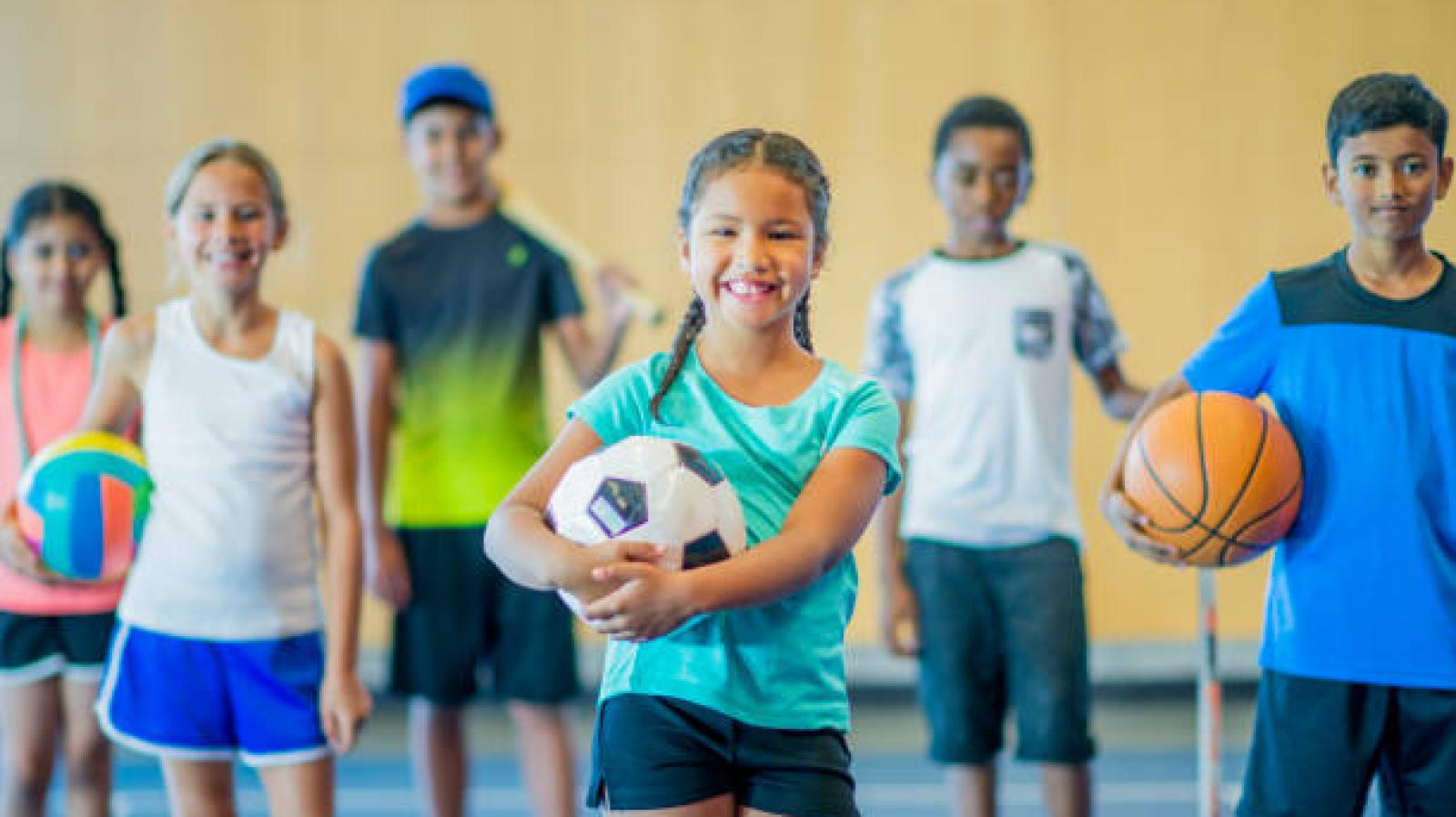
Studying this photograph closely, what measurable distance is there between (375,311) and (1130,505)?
2032 mm

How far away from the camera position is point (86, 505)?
2.93m

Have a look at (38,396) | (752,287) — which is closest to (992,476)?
(752,287)

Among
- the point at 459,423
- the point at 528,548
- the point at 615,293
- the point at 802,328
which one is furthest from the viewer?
the point at 615,293

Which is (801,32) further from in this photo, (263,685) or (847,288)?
(263,685)

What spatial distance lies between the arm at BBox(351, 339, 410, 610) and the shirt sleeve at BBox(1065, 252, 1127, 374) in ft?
5.57

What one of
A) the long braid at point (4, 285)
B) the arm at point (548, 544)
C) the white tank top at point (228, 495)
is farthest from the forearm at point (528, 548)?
the long braid at point (4, 285)

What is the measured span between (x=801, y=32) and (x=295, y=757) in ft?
14.6

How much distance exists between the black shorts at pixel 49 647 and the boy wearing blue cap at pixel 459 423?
2.13 ft

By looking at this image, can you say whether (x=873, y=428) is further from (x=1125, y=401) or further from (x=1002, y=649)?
(x=1125, y=401)

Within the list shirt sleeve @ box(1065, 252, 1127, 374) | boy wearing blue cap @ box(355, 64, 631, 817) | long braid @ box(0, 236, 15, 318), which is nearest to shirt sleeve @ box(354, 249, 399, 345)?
boy wearing blue cap @ box(355, 64, 631, 817)

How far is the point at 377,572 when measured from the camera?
3768mm

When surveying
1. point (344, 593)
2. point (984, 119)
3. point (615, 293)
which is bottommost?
point (344, 593)

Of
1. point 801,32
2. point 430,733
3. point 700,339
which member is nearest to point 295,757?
point 430,733

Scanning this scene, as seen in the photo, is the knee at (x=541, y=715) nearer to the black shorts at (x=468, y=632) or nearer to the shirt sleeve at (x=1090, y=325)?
the black shorts at (x=468, y=632)
